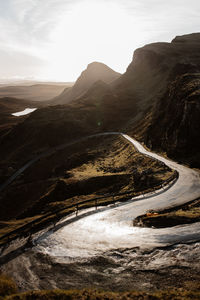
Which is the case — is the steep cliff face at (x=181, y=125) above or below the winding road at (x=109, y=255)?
above

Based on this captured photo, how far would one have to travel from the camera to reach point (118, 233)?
30.5 meters

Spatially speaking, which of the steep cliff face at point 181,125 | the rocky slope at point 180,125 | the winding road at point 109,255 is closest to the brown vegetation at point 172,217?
the winding road at point 109,255

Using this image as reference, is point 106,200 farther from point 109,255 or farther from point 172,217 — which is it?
point 109,255

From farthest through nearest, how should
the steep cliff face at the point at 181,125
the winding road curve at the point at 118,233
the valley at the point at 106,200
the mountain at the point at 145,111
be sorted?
the mountain at the point at 145,111 → the steep cliff face at the point at 181,125 → the winding road curve at the point at 118,233 → the valley at the point at 106,200

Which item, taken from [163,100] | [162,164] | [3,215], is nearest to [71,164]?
[3,215]

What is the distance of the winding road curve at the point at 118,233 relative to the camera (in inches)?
1059

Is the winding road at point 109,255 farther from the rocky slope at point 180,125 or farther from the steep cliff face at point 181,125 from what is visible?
the steep cliff face at point 181,125

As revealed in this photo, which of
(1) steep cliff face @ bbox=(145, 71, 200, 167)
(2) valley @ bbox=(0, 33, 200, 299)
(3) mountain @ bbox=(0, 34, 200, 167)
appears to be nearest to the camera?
(2) valley @ bbox=(0, 33, 200, 299)

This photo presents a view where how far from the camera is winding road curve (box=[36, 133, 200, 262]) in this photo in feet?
88.2

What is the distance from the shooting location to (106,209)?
3847 cm

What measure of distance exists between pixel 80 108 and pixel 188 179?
350 feet

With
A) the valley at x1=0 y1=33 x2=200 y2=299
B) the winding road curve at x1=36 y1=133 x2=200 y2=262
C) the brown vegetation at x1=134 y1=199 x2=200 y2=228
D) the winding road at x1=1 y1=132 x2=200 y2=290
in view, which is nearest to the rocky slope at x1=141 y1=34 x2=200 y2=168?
the valley at x1=0 y1=33 x2=200 y2=299

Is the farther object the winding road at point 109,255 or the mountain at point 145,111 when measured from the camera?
the mountain at point 145,111

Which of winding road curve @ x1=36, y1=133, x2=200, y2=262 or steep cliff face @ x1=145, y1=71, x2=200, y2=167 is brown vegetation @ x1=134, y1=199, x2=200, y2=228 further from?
steep cliff face @ x1=145, y1=71, x2=200, y2=167
